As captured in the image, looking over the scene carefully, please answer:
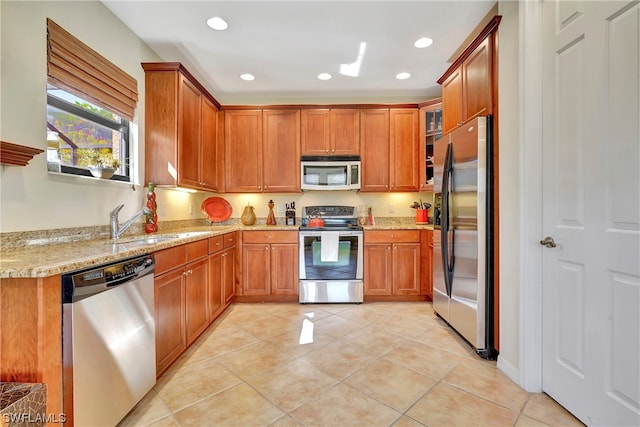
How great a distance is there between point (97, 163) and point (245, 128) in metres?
1.92

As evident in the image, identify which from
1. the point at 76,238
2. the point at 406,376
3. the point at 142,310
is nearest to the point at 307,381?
the point at 406,376

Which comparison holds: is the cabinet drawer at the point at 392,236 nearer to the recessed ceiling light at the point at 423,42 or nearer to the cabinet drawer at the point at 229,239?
the cabinet drawer at the point at 229,239

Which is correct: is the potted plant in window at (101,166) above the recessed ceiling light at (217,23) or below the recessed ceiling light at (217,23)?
below

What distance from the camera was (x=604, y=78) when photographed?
4.30ft

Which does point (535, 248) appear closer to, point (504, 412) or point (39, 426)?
point (504, 412)

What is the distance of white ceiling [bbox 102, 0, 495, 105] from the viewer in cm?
213

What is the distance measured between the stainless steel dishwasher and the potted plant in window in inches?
35.7

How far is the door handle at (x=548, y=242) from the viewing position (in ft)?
5.20

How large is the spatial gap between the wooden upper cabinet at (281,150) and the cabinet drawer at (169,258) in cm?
177

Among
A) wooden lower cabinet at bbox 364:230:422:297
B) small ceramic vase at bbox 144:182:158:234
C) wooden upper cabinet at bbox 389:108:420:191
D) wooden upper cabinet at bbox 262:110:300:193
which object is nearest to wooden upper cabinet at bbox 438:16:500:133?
wooden upper cabinet at bbox 389:108:420:191

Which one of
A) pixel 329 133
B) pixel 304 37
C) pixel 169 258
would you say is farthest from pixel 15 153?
pixel 329 133

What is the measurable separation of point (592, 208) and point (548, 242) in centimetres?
31

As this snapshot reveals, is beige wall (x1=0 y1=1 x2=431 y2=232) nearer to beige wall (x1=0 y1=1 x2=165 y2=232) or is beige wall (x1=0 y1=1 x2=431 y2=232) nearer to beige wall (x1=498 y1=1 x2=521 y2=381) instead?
beige wall (x1=0 y1=1 x2=165 y2=232)

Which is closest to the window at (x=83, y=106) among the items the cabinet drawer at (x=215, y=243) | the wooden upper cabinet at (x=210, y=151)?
the wooden upper cabinet at (x=210, y=151)
